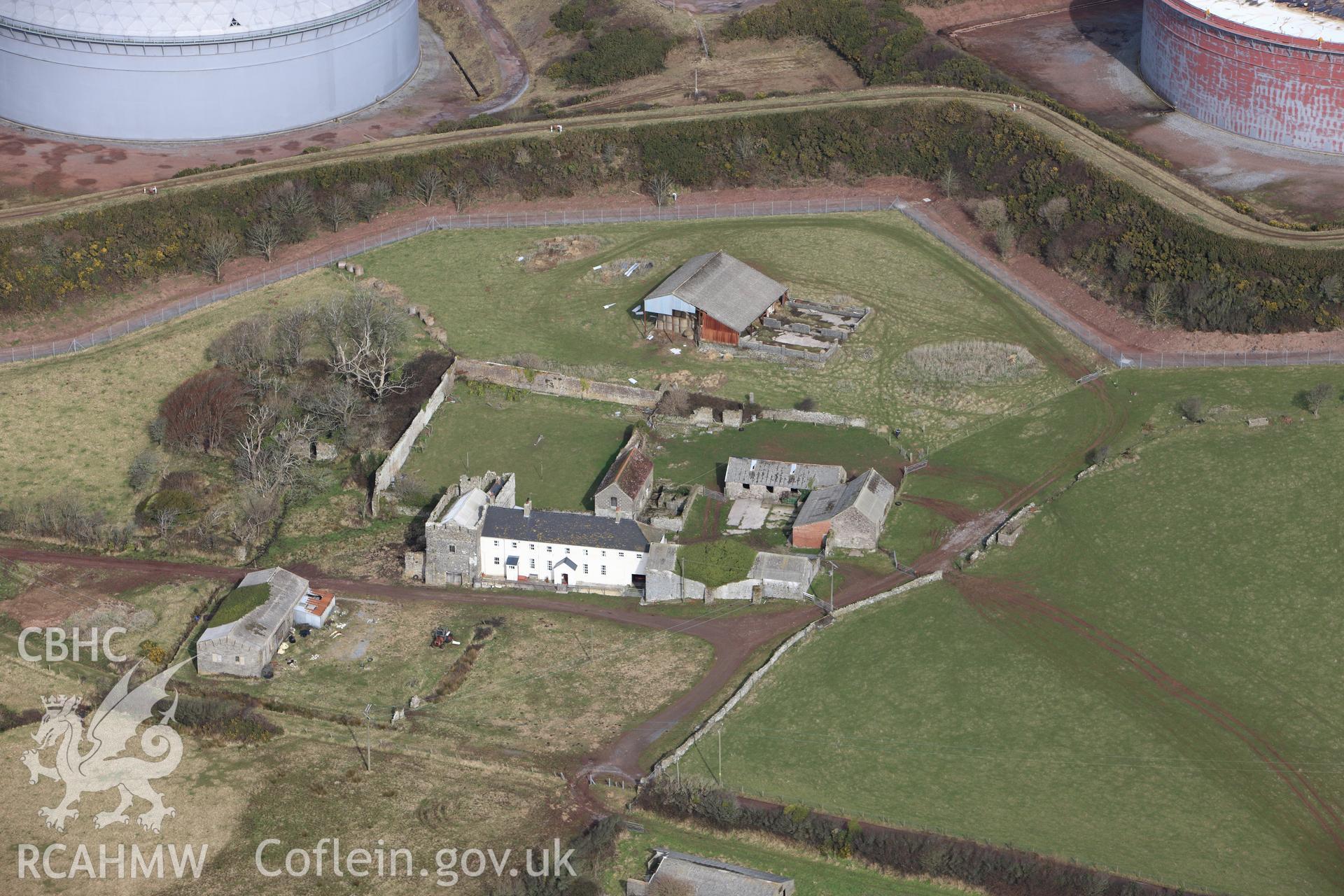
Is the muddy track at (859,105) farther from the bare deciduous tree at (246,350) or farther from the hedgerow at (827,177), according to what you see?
the bare deciduous tree at (246,350)

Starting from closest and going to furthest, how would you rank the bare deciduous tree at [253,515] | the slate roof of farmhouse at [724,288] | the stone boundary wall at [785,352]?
the bare deciduous tree at [253,515] < the stone boundary wall at [785,352] < the slate roof of farmhouse at [724,288]

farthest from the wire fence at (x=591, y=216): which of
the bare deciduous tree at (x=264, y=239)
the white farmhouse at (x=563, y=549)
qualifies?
the white farmhouse at (x=563, y=549)

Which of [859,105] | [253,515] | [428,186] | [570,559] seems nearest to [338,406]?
[253,515]

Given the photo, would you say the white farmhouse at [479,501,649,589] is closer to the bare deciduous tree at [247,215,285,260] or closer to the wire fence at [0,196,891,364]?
the wire fence at [0,196,891,364]

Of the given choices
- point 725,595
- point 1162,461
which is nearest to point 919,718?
point 725,595

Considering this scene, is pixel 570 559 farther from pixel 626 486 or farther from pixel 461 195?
pixel 461 195

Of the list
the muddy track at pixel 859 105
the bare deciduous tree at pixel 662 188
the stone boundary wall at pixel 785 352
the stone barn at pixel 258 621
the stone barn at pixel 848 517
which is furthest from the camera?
the bare deciduous tree at pixel 662 188

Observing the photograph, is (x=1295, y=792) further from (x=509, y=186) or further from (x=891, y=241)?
(x=509, y=186)
